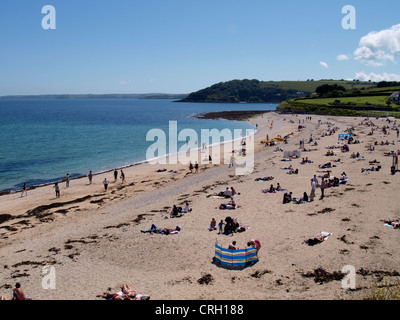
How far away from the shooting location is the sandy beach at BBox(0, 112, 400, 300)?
34.3 feet

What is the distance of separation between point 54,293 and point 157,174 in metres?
19.5

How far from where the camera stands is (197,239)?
14.2m

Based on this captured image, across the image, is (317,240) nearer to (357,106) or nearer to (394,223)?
(394,223)

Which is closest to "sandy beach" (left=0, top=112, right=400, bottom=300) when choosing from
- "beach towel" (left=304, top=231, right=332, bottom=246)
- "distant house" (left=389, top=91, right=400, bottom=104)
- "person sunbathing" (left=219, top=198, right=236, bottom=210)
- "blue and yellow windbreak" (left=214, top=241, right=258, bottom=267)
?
"beach towel" (left=304, top=231, right=332, bottom=246)

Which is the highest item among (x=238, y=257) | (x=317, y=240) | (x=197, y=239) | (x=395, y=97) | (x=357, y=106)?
(x=395, y=97)

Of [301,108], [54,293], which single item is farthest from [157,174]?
[301,108]

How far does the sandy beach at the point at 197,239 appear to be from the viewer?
Result: 10453 mm

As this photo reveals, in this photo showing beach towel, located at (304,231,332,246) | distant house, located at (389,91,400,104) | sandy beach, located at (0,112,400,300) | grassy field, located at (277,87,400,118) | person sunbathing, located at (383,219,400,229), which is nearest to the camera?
sandy beach, located at (0,112,400,300)

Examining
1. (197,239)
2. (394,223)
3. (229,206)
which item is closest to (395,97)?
(394,223)

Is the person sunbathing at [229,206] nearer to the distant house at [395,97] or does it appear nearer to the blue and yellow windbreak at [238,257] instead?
the blue and yellow windbreak at [238,257]

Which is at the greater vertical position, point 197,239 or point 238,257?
point 238,257

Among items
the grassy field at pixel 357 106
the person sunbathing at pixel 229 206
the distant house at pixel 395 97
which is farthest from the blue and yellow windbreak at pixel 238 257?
the distant house at pixel 395 97

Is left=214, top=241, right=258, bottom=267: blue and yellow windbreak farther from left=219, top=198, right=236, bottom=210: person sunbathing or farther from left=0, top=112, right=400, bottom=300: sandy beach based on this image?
left=219, top=198, right=236, bottom=210: person sunbathing

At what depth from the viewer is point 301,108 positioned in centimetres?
10044
